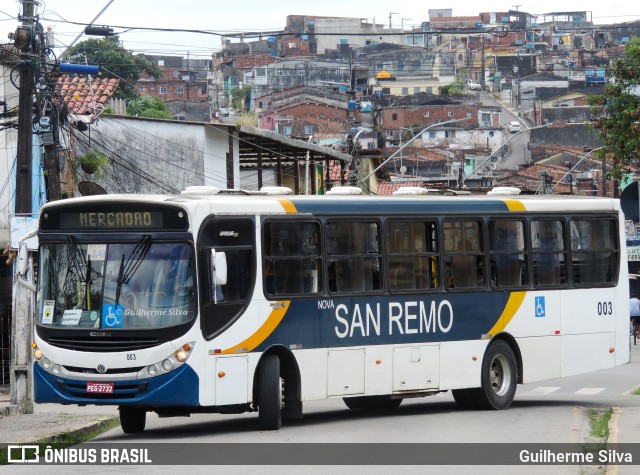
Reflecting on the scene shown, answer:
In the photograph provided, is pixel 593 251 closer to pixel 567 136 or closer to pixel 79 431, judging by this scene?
pixel 79 431

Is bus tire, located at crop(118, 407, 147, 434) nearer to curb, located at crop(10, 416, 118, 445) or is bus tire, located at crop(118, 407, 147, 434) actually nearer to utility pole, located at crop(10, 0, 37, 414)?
curb, located at crop(10, 416, 118, 445)

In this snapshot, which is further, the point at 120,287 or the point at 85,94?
the point at 85,94

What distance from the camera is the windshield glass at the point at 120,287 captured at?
15391 mm

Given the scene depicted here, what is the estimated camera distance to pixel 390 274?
18.0m

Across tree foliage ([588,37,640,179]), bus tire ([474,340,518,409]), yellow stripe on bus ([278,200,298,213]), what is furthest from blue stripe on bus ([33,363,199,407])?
tree foliage ([588,37,640,179])

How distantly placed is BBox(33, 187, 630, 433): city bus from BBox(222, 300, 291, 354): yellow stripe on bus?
0.02 metres

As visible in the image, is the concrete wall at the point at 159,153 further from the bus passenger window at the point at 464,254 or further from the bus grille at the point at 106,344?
the bus grille at the point at 106,344

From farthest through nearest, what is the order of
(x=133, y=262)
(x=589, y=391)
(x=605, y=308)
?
(x=589, y=391) → (x=605, y=308) → (x=133, y=262)

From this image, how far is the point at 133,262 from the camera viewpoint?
15578 mm

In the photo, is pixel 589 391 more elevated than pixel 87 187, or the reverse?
pixel 87 187

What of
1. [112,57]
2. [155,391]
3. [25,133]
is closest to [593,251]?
[155,391]

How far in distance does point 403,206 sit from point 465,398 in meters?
3.17
